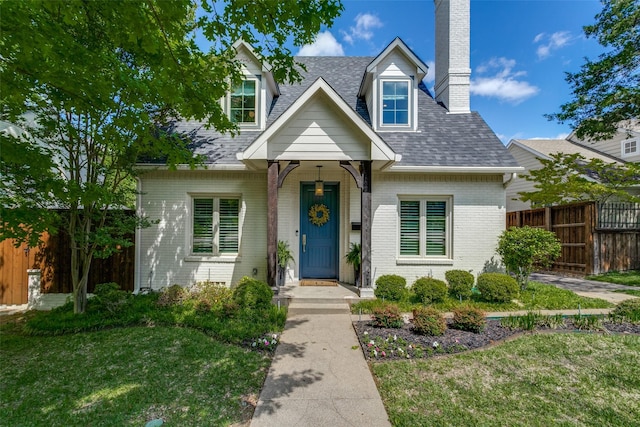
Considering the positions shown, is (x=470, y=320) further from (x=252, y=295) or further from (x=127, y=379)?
(x=127, y=379)

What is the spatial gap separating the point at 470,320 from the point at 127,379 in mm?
5466

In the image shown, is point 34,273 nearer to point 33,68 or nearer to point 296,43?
point 33,68

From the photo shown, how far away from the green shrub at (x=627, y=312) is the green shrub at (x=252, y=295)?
6.98 metres

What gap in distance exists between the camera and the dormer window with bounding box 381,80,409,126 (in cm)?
866

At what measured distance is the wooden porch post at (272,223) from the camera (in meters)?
6.71

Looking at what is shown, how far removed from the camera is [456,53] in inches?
367

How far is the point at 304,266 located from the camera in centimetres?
841

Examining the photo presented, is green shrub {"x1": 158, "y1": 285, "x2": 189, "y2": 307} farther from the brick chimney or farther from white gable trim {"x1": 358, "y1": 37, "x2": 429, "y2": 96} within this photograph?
the brick chimney

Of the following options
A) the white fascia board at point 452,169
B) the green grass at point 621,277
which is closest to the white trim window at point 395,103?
the white fascia board at point 452,169

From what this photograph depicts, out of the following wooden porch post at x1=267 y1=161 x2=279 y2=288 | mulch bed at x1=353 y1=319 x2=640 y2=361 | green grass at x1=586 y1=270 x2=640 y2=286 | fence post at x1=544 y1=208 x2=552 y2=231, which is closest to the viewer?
mulch bed at x1=353 y1=319 x2=640 y2=361

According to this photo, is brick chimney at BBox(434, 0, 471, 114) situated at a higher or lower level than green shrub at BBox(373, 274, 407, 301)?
higher

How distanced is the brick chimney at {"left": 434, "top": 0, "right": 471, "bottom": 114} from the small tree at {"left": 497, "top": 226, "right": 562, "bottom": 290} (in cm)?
463

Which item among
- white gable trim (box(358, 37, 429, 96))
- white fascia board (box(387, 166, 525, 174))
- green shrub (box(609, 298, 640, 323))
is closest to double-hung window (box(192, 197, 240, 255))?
white fascia board (box(387, 166, 525, 174))

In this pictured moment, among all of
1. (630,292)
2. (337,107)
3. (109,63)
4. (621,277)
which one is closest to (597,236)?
(621,277)
